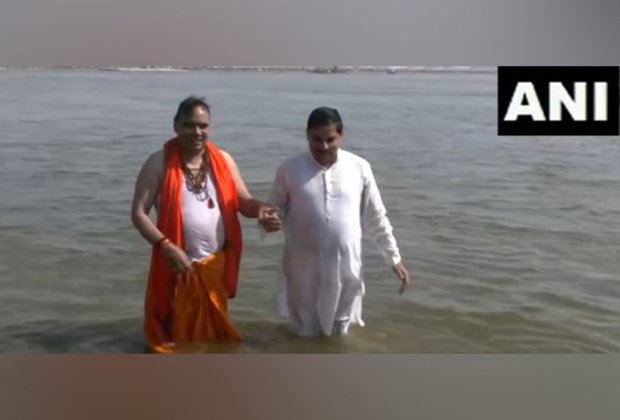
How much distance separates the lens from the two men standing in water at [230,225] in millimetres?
2730

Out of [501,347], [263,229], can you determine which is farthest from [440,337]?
[263,229]

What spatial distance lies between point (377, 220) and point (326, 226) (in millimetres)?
192

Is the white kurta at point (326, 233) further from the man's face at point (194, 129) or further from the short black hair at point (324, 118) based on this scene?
the man's face at point (194, 129)

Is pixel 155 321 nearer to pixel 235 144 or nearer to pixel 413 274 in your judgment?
pixel 235 144

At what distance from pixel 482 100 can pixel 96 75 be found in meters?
1.41

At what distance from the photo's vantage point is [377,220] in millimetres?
2854

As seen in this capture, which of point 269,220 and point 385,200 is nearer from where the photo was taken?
point 269,220

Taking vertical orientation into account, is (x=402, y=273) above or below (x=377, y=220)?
below

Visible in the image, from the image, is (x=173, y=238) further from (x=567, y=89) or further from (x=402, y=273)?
(x=567, y=89)

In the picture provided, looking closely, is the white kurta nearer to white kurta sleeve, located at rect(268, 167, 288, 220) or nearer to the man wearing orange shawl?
white kurta sleeve, located at rect(268, 167, 288, 220)

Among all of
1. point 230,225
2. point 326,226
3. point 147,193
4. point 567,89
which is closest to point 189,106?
point 147,193

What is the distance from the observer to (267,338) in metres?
2.95

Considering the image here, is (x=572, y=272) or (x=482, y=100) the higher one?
(x=482, y=100)

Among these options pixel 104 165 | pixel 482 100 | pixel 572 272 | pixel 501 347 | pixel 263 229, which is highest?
pixel 482 100
